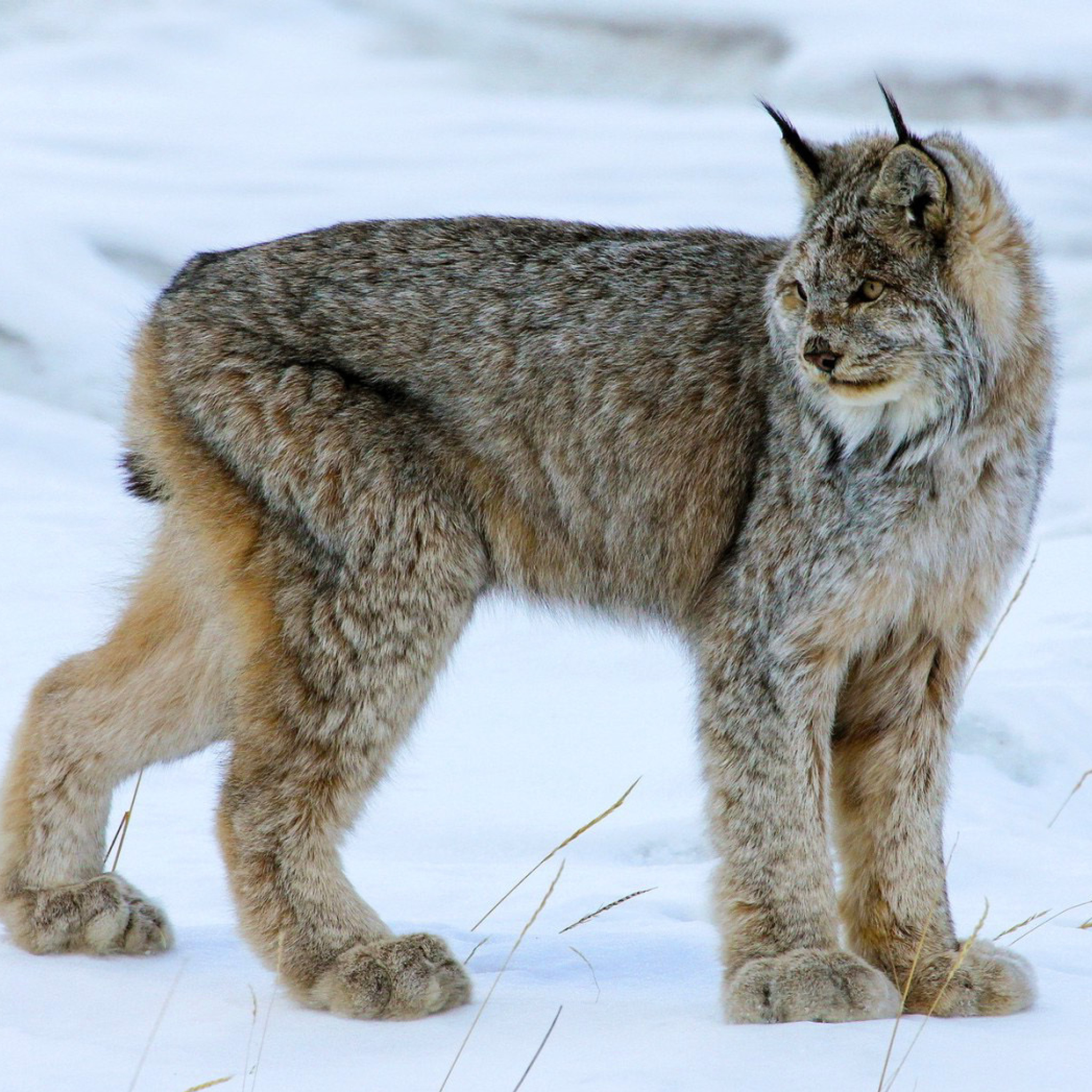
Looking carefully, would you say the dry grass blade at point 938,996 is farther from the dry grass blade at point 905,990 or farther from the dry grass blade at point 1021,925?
the dry grass blade at point 1021,925

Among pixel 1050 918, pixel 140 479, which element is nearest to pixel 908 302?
pixel 1050 918

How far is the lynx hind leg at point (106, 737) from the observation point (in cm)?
365

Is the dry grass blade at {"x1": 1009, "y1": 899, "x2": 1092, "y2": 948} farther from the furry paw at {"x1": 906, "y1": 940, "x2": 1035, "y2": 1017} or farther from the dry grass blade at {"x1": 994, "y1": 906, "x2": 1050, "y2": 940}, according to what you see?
the furry paw at {"x1": 906, "y1": 940, "x2": 1035, "y2": 1017}

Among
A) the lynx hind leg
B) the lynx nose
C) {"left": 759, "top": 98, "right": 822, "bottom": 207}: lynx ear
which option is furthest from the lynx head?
the lynx hind leg

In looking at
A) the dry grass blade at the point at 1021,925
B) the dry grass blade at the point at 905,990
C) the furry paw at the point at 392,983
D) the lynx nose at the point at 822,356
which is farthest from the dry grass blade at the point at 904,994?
the lynx nose at the point at 822,356

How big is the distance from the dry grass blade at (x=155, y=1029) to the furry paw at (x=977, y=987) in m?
1.53

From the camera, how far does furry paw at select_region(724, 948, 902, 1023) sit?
309cm

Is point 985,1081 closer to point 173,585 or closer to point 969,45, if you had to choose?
point 173,585

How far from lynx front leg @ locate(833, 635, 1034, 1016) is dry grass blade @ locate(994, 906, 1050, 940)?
0.64 ft

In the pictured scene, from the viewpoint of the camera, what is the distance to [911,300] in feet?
10.5

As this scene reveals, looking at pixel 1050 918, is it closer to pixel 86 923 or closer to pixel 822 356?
pixel 822 356

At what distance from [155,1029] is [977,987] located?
1.67 metres

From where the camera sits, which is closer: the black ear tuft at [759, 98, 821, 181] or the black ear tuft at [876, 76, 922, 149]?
the black ear tuft at [876, 76, 922, 149]

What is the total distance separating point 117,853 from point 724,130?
8.92 m
